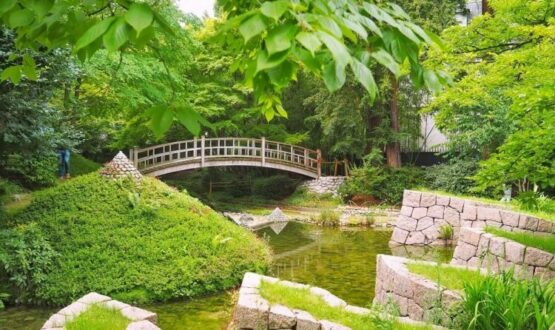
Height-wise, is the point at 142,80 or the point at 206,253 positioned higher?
the point at 142,80

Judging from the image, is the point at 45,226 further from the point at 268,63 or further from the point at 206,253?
the point at 268,63

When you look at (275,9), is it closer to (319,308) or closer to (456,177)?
(319,308)

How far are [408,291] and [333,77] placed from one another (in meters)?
4.86

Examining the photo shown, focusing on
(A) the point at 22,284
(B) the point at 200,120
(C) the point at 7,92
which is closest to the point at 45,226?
(A) the point at 22,284

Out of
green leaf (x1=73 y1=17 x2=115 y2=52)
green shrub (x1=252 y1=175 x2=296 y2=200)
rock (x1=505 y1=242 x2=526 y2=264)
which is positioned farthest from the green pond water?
green shrub (x1=252 y1=175 x2=296 y2=200)

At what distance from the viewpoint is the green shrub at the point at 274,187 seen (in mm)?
22203

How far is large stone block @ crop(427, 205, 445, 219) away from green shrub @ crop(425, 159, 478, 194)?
4.79 m

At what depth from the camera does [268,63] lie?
119 centimetres

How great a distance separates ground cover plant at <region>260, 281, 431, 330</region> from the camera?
14.3ft

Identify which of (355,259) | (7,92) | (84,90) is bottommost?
(355,259)

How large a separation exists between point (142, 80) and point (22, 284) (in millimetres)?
8525

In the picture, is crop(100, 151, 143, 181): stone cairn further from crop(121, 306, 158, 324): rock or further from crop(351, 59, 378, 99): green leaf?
crop(351, 59, 378, 99): green leaf

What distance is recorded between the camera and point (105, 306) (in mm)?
5355

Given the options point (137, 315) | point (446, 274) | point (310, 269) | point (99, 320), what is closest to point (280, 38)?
point (99, 320)
